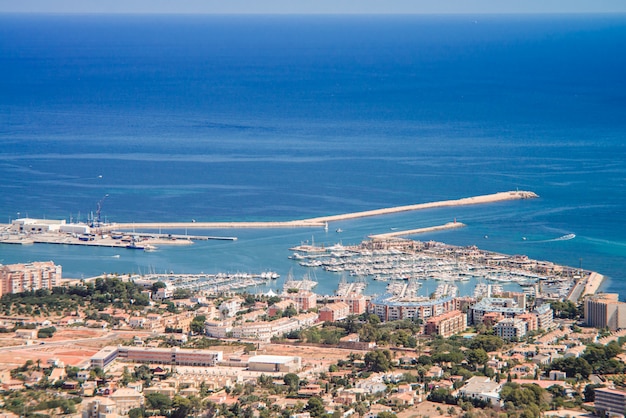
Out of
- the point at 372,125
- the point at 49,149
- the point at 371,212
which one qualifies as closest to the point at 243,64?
the point at 372,125

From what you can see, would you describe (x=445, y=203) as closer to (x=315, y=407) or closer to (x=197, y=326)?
(x=197, y=326)

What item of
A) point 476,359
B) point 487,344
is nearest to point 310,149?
point 487,344

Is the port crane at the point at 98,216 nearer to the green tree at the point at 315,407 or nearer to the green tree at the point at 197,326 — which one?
the green tree at the point at 197,326

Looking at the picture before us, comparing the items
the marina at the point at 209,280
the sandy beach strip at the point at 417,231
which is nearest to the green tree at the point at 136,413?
the marina at the point at 209,280

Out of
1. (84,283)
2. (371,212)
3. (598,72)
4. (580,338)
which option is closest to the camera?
(580,338)

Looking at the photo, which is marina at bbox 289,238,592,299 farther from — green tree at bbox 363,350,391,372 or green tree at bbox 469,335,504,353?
green tree at bbox 363,350,391,372

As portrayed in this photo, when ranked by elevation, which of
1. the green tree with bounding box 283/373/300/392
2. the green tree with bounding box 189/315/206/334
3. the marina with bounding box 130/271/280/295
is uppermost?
the marina with bounding box 130/271/280/295

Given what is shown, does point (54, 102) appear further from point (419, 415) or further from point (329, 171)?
point (419, 415)

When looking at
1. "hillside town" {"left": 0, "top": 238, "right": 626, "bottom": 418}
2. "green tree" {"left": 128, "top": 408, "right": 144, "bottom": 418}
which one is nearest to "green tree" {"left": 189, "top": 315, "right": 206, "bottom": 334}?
"hillside town" {"left": 0, "top": 238, "right": 626, "bottom": 418}
